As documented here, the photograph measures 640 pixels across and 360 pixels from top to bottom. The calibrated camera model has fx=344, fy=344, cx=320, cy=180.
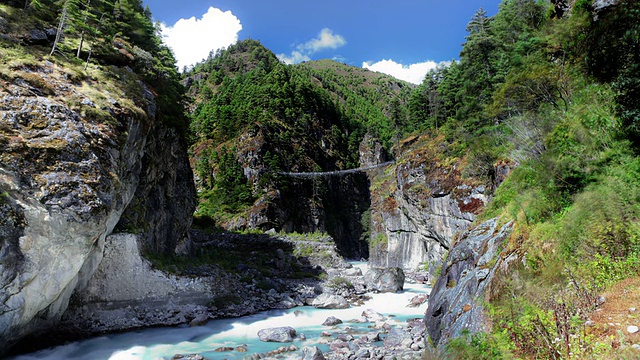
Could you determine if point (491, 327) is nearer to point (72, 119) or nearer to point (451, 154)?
point (72, 119)

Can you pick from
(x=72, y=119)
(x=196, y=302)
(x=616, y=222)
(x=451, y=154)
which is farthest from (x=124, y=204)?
(x=451, y=154)

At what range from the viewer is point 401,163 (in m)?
36.8

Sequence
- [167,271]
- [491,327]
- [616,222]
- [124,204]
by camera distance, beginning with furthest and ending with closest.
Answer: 1. [167,271]
2. [124,204]
3. [491,327]
4. [616,222]

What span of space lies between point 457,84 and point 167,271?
34.8 meters

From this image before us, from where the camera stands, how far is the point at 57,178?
38.1ft

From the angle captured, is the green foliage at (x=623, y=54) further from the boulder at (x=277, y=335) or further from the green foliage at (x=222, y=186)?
the green foliage at (x=222, y=186)

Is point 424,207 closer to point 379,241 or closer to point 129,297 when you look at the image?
point 379,241

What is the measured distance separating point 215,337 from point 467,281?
11.5 m

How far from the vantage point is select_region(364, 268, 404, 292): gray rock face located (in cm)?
2650

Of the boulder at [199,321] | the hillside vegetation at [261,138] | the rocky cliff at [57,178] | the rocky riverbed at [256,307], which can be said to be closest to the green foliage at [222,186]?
the hillside vegetation at [261,138]

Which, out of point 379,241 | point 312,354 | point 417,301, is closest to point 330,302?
point 417,301

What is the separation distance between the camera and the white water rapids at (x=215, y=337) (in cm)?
1245

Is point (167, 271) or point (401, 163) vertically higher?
point (401, 163)

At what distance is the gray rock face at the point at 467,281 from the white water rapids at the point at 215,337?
19.6 feet
